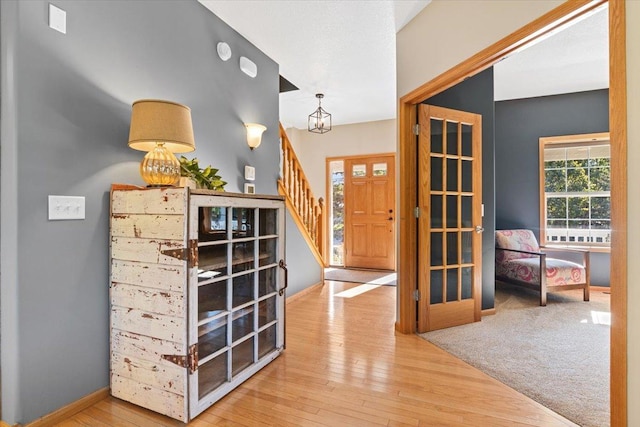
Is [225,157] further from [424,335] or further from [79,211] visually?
[424,335]

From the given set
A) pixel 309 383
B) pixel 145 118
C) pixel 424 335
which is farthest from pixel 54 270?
pixel 424 335

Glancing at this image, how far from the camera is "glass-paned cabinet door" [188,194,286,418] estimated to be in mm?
1800

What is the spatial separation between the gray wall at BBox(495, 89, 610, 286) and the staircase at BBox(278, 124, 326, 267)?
9.09 ft

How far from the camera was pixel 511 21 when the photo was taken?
1.90 m

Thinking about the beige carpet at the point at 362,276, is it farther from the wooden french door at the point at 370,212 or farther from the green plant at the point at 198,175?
the green plant at the point at 198,175

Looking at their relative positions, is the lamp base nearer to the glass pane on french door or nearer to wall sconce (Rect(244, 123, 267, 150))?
wall sconce (Rect(244, 123, 267, 150))

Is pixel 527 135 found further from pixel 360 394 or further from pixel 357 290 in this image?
pixel 360 394

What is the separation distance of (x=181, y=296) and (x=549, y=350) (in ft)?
9.08

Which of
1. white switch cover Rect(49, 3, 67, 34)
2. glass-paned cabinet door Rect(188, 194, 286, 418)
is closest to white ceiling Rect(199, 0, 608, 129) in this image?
white switch cover Rect(49, 3, 67, 34)

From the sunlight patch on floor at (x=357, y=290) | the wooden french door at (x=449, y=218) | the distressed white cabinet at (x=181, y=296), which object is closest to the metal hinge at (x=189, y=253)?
the distressed white cabinet at (x=181, y=296)

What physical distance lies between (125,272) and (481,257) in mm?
3129

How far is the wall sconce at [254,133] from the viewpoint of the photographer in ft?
10.9

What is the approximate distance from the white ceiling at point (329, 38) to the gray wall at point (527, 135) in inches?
73.7

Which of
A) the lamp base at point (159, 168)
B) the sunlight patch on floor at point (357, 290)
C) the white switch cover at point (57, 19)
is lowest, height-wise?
the sunlight patch on floor at point (357, 290)
